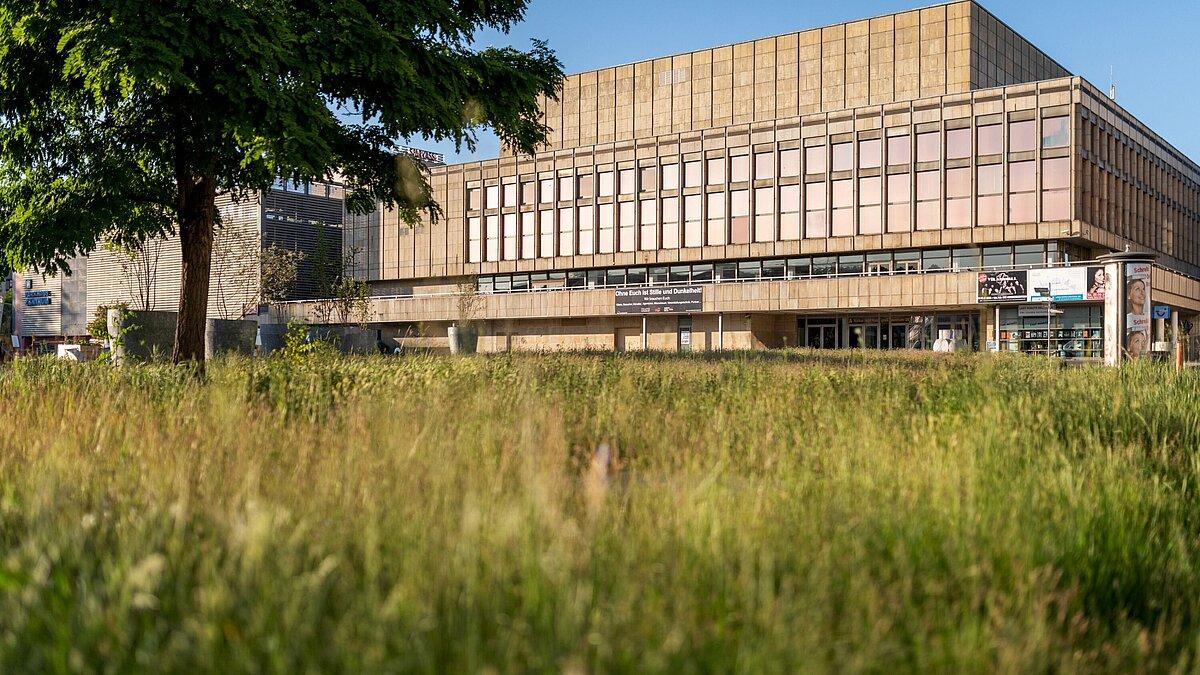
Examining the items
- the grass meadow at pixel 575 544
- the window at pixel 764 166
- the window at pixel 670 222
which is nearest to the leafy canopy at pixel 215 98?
the grass meadow at pixel 575 544

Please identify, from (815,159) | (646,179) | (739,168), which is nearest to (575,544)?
(815,159)

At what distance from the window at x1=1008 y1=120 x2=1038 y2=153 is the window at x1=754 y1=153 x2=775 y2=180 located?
13180mm

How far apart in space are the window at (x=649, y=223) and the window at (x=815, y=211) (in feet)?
32.7

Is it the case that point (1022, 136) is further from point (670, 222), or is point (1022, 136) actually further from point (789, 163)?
point (670, 222)

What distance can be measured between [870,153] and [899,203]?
11.1 ft

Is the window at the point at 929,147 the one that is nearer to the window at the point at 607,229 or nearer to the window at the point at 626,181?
the window at the point at 626,181

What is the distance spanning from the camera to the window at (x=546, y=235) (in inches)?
2650

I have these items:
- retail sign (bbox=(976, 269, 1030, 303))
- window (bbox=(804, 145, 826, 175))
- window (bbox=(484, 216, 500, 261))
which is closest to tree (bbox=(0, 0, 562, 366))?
retail sign (bbox=(976, 269, 1030, 303))

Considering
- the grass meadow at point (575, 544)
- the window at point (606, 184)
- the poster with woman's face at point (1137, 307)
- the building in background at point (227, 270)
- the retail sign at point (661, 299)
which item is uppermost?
the window at point (606, 184)

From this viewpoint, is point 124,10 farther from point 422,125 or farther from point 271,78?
point 422,125

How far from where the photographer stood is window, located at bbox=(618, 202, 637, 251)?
209 ft

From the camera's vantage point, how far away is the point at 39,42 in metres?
13.9

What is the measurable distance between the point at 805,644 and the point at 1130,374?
12237 mm

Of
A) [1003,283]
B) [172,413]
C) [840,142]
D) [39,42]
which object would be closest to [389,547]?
[172,413]
